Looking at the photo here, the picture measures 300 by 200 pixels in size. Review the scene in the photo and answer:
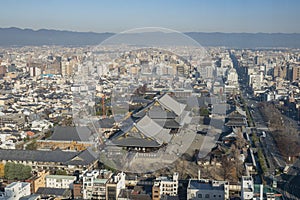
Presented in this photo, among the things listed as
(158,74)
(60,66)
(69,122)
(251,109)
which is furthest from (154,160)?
(60,66)

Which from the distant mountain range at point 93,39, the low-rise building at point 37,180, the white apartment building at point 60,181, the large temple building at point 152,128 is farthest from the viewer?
the distant mountain range at point 93,39

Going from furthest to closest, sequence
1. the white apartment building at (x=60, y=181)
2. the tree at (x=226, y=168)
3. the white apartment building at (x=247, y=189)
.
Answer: the tree at (x=226, y=168) < the white apartment building at (x=60, y=181) < the white apartment building at (x=247, y=189)

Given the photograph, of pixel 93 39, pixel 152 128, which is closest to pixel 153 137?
pixel 152 128

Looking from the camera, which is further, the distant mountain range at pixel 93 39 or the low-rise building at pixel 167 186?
the distant mountain range at pixel 93 39

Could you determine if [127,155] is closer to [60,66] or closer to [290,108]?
[290,108]

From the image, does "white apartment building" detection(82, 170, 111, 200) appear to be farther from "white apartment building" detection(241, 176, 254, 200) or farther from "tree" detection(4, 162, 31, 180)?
"white apartment building" detection(241, 176, 254, 200)

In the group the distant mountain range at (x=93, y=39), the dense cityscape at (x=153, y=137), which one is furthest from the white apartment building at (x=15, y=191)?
the distant mountain range at (x=93, y=39)

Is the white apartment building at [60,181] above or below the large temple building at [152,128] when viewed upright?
below

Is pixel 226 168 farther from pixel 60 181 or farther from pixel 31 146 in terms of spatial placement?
pixel 31 146

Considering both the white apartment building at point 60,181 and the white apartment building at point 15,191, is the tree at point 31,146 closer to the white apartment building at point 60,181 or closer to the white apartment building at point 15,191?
the white apartment building at point 60,181
